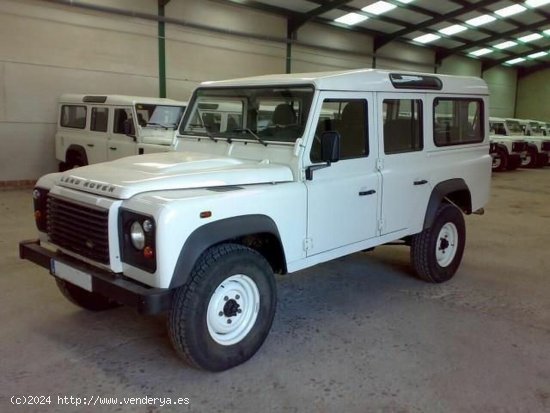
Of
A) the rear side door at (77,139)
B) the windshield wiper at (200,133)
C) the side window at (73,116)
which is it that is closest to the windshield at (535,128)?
the rear side door at (77,139)

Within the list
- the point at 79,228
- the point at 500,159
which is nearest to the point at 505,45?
the point at 500,159

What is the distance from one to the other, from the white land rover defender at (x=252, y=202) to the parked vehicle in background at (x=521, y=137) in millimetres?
12061

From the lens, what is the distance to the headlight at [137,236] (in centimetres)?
263

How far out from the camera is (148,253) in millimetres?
2592

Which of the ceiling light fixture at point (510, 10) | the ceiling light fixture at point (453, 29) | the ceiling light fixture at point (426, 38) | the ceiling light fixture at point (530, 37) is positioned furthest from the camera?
the ceiling light fixture at point (530, 37)

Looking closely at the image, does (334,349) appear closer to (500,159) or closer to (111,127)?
(111,127)

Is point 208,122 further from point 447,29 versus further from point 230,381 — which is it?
point 447,29

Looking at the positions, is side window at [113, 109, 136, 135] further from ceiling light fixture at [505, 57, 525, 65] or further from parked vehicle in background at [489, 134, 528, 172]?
ceiling light fixture at [505, 57, 525, 65]

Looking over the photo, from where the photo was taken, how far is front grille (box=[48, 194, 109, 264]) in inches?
110

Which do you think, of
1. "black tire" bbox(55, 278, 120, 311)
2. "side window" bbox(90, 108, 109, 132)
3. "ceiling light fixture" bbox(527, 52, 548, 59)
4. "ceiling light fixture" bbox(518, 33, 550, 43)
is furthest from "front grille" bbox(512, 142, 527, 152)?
"black tire" bbox(55, 278, 120, 311)

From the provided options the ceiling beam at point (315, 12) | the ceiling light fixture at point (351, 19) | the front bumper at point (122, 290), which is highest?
the ceiling light fixture at point (351, 19)

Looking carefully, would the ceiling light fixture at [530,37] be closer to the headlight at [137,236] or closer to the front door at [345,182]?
the front door at [345,182]

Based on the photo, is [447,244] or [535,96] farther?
[535,96]

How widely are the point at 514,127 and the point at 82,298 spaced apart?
15663 mm
